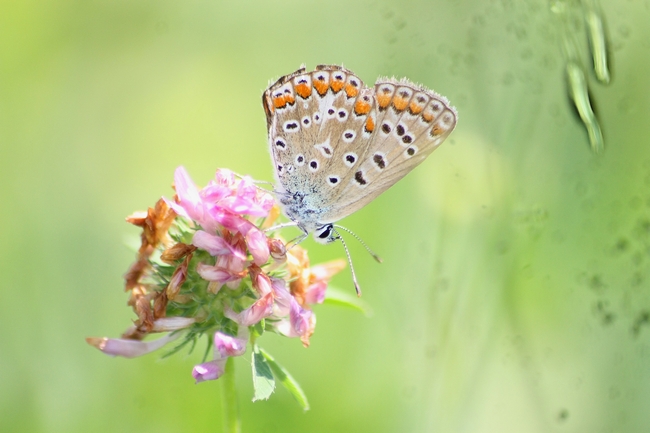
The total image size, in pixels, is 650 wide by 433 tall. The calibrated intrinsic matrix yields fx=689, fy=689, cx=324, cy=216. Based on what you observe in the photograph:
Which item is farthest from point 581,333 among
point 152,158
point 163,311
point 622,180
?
point 152,158

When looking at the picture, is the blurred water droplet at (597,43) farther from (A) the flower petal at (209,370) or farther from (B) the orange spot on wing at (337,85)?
(A) the flower petal at (209,370)

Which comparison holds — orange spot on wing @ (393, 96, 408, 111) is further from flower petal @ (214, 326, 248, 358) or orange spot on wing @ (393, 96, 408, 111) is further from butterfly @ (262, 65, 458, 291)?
flower petal @ (214, 326, 248, 358)

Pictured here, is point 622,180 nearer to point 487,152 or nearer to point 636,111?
point 636,111

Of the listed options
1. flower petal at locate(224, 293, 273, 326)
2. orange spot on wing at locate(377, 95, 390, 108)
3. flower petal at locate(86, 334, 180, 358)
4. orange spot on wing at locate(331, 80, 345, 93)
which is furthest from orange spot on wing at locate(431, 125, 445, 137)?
flower petal at locate(86, 334, 180, 358)

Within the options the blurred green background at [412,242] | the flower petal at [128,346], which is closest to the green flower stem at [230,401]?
Answer: the flower petal at [128,346]

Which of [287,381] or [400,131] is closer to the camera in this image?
[287,381]

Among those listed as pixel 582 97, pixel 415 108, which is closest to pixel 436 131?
pixel 415 108

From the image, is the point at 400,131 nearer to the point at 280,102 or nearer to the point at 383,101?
the point at 383,101

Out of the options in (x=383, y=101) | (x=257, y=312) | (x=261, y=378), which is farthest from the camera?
(x=383, y=101)
